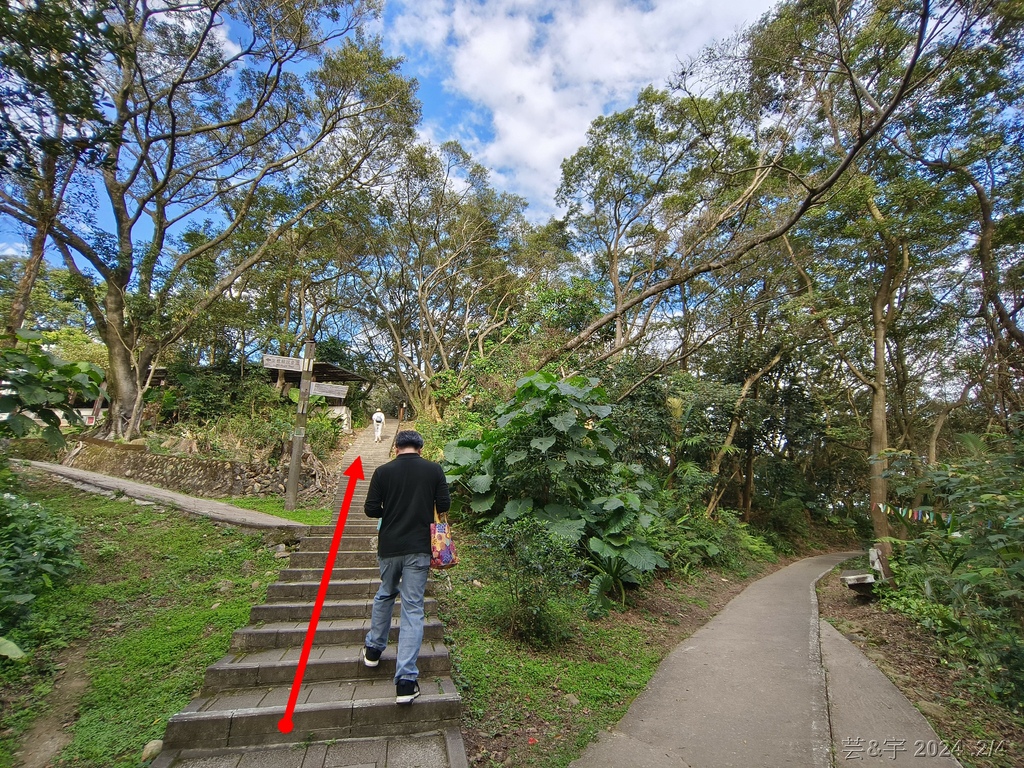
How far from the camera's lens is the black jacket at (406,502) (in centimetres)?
276

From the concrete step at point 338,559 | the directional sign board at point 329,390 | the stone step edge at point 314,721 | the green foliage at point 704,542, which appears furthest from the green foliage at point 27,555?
the green foliage at point 704,542

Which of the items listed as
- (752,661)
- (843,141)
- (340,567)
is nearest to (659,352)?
(843,141)

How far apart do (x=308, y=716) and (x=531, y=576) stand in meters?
1.75

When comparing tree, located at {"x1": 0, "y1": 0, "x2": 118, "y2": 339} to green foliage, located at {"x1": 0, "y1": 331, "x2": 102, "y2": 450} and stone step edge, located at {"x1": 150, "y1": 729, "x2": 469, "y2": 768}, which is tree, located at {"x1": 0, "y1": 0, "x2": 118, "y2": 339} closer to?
green foliage, located at {"x1": 0, "y1": 331, "x2": 102, "y2": 450}

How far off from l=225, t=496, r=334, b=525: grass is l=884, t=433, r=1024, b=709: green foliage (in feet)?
21.8

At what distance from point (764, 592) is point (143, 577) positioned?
27.8 feet

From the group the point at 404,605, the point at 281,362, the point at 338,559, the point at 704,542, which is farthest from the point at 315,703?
the point at 704,542

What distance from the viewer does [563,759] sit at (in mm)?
2402

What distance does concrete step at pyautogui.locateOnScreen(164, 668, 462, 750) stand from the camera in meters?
2.33

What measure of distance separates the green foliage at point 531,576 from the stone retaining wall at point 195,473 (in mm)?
5729

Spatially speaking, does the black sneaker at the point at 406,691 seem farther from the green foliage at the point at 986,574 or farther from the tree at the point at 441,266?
the tree at the point at 441,266

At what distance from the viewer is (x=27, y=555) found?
3.57 metres

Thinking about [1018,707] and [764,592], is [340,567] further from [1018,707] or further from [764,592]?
[764,592]

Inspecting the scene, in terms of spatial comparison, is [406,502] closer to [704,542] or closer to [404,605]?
[404,605]
